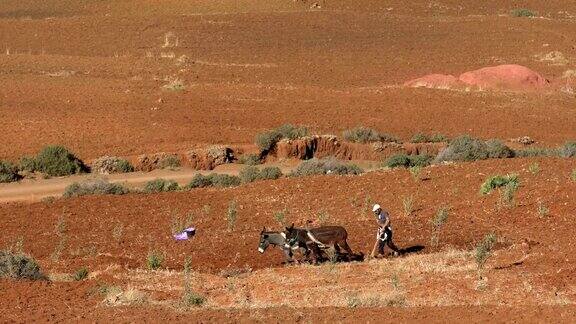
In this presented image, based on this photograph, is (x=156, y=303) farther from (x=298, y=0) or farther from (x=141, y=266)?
(x=298, y=0)

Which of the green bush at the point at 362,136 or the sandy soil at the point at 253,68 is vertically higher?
the green bush at the point at 362,136

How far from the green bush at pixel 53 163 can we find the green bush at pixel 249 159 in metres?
5.14

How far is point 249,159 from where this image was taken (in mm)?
38719

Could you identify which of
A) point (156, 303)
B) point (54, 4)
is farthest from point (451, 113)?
point (54, 4)

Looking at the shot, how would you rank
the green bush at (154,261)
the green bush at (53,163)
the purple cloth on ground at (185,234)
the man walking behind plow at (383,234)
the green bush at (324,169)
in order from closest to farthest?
the green bush at (154,261) < the man walking behind plow at (383,234) < the purple cloth on ground at (185,234) < the green bush at (324,169) < the green bush at (53,163)

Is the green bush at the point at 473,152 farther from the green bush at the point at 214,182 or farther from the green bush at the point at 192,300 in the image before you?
the green bush at the point at 192,300

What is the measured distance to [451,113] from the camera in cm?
4788

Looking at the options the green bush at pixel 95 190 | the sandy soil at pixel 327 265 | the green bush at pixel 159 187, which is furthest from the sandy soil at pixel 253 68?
the sandy soil at pixel 327 265

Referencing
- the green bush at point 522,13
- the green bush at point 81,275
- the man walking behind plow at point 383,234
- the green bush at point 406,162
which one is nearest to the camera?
the green bush at point 81,275

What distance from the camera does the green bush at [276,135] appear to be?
3953 cm

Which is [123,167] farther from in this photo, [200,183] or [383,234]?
[383,234]

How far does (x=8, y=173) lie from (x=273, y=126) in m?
11.8

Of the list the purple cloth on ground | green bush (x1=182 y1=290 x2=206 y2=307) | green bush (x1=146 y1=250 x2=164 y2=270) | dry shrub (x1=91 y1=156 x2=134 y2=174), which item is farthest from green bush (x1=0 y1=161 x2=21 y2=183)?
green bush (x1=182 y1=290 x2=206 y2=307)

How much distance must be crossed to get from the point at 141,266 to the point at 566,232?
7320 millimetres
